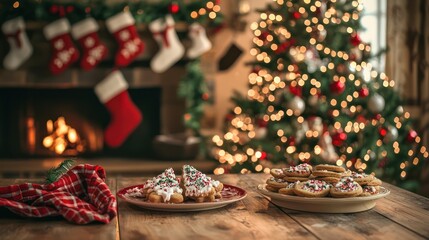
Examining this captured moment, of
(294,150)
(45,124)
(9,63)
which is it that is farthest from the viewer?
(45,124)

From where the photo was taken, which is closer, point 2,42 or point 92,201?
point 92,201

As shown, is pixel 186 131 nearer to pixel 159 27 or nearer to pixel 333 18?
pixel 159 27

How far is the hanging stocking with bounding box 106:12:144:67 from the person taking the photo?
4.82 meters

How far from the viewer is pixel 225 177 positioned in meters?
2.28

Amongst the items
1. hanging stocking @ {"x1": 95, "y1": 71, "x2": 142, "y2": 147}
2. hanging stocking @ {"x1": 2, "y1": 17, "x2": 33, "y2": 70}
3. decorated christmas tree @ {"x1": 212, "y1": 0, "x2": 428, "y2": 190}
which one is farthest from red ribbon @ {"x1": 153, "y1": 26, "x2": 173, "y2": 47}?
hanging stocking @ {"x1": 2, "y1": 17, "x2": 33, "y2": 70}

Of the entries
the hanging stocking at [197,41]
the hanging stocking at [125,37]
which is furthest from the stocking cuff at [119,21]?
the hanging stocking at [197,41]

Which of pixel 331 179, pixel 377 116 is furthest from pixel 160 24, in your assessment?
pixel 331 179

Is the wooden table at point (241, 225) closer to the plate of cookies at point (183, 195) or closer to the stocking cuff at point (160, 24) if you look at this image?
the plate of cookies at point (183, 195)

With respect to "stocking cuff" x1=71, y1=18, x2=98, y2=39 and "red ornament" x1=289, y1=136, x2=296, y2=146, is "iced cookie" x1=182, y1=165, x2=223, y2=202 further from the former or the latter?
"stocking cuff" x1=71, y1=18, x2=98, y2=39

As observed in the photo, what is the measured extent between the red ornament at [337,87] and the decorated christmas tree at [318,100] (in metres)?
0.01

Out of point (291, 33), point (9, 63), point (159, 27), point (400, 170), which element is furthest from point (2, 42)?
point (400, 170)

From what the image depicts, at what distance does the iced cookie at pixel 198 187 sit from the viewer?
5.44ft

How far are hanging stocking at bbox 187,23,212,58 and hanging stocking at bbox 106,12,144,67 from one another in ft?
1.25

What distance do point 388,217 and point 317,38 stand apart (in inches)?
107
